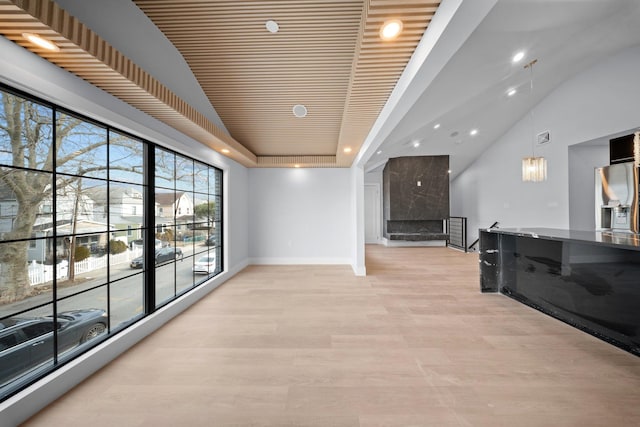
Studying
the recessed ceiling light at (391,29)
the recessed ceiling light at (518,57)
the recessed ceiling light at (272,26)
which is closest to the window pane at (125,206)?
the recessed ceiling light at (272,26)

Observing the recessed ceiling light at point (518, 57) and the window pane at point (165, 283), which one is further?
the recessed ceiling light at point (518, 57)

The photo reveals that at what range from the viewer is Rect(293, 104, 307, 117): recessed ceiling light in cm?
369

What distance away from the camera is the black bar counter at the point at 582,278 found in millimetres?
2188

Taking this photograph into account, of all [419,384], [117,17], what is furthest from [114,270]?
[419,384]

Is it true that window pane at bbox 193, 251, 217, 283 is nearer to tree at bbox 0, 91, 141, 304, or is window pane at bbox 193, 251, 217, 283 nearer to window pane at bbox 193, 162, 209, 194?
window pane at bbox 193, 162, 209, 194

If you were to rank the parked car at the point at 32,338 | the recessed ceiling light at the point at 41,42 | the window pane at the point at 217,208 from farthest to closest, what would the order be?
the window pane at the point at 217,208 → the parked car at the point at 32,338 → the recessed ceiling light at the point at 41,42

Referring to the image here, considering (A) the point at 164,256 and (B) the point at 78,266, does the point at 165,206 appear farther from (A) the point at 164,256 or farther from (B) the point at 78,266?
(B) the point at 78,266

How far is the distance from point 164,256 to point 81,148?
1.49 metres

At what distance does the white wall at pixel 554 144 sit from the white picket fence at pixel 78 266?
794 cm

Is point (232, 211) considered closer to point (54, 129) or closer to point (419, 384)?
point (54, 129)

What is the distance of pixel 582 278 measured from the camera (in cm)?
257

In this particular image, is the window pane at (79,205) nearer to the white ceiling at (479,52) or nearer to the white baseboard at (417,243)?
the white ceiling at (479,52)

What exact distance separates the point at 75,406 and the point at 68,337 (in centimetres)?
100

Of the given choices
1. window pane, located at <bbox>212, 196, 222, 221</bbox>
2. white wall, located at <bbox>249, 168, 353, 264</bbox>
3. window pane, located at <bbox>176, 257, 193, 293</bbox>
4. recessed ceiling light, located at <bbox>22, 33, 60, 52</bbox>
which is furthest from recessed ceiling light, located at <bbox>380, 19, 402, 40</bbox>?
white wall, located at <bbox>249, 168, 353, 264</bbox>
